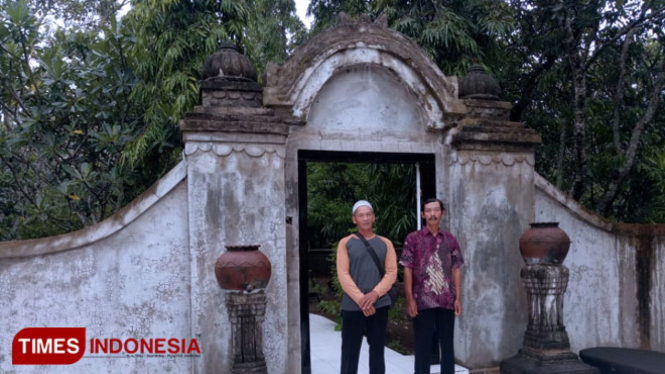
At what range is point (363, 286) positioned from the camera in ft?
13.2

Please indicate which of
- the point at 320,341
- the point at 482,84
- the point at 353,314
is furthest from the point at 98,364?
the point at 482,84

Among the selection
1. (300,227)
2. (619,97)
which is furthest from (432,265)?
(619,97)

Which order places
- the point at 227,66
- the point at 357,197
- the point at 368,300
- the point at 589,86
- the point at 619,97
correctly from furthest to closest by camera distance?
the point at 357,197
the point at 589,86
the point at 619,97
the point at 227,66
the point at 368,300

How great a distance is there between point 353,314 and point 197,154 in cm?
188

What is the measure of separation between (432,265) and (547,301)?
53.7 inches

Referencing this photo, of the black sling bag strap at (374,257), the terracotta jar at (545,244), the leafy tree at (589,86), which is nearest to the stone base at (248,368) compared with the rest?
the black sling bag strap at (374,257)

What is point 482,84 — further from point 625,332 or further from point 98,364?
point 98,364

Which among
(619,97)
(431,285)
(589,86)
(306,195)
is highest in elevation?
(589,86)

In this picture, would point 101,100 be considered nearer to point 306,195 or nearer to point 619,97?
point 306,195

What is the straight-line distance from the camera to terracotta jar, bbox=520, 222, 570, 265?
4.96 meters

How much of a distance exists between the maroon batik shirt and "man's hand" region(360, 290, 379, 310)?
56 cm

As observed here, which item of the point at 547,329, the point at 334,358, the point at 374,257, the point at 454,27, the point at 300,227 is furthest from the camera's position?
the point at 454,27

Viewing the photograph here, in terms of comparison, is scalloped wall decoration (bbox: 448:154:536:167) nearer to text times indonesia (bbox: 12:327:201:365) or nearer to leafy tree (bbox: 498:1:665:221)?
leafy tree (bbox: 498:1:665:221)

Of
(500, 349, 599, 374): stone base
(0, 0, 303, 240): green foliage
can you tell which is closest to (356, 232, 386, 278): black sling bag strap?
(500, 349, 599, 374): stone base
